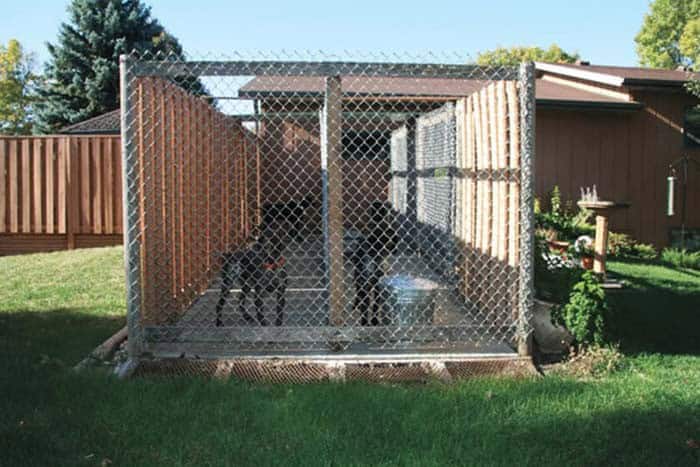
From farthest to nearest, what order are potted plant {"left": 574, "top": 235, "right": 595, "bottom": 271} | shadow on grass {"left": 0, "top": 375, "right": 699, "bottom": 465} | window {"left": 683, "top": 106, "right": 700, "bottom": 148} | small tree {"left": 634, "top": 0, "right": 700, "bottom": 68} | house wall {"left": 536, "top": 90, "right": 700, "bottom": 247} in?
small tree {"left": 634, "top": 0, "right": 700, "bottom": 68}
window {"left": 683, "top": 106, "right": 700, "bottom": 148}
house wall {"left": 536, "top": 90, "right": 700, "bottom": 247}
potted plant {"left": 574, "top": 235, "right": 595, "bottom": 271}
shadow on grass {"left": 0, "top": 375, "right": 699, "bottom": 465}

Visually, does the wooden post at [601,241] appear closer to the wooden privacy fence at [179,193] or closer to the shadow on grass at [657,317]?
the shadow on grass at [657,317]

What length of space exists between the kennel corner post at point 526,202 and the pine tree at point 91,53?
909 inches

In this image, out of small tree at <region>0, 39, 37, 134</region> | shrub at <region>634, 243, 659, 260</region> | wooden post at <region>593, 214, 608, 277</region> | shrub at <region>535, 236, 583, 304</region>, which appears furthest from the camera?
small tree at <region>0, 39, 37, 134</region>

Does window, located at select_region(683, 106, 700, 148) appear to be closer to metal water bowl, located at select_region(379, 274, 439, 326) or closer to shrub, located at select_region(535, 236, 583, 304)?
shrub, located at select_region(535, 236, 583, 304)

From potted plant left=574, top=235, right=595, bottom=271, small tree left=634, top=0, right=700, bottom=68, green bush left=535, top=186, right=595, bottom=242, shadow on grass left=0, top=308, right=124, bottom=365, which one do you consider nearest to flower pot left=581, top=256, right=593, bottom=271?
potted plant left=574, top=235, right=595, bottom=271

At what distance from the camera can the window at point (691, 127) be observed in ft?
48.6

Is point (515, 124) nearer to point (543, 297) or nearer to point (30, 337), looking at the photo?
point (543, 297)

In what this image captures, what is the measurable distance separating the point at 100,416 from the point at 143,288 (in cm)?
128

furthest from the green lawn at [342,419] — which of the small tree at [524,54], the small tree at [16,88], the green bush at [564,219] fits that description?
the small tree at [524,54]

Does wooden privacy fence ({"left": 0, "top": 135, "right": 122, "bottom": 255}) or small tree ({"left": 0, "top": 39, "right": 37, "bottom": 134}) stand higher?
small tree ({"left": 0, "top": 39, "right": 37, "bottom": 134})

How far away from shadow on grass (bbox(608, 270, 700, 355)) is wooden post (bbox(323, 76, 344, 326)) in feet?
7.46

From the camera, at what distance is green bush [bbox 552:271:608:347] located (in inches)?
203

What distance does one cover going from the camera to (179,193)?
6176 mm

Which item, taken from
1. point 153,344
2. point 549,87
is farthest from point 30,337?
point 549,87
